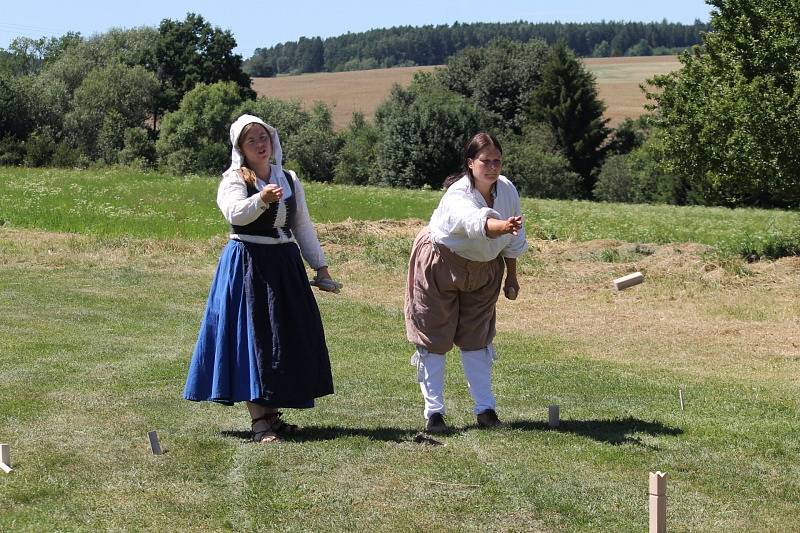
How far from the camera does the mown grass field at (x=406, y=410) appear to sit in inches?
227

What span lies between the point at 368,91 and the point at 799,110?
87.8m

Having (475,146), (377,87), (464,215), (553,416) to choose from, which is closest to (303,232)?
(464,215)

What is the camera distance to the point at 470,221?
725 cm

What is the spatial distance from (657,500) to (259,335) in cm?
347

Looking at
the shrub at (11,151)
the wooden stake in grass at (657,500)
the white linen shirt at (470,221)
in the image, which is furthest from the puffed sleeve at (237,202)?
the shrub at (11,151)

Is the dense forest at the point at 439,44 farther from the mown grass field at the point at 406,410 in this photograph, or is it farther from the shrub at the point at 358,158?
the mown grass field at the point at 406,410

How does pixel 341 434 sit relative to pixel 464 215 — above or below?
below

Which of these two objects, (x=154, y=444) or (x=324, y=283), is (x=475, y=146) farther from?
(x=154, y=444)

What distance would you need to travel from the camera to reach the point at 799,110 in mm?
20859

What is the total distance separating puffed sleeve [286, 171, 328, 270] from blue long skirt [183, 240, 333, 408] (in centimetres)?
18

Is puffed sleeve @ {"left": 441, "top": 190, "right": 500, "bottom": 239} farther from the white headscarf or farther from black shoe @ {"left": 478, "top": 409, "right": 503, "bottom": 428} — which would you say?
black shoe @ {"left": 478, "top": 409, "right": 503, "bottom": 428}

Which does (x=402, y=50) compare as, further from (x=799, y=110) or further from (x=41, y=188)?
(x=799, y=110)

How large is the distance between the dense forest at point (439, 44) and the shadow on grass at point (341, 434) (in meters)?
162

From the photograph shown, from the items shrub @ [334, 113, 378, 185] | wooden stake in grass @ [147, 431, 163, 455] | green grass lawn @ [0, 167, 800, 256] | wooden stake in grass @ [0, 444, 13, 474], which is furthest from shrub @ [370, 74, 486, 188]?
wooden stake in grass @ [0, 444, 13, 474]
